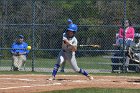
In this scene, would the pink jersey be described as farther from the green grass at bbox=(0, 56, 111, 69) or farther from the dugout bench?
the green grass at bbox=(0, 56, 111, 69)

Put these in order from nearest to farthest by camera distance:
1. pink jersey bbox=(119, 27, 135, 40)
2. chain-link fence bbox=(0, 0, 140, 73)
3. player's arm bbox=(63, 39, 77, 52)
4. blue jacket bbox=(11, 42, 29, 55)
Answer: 1. player's arm bbox=(63, 39, 77, 52)
2. pink jersey bbox=(119, 27, 135, 40)
3. blue jacket bbox=(11, 42, 29, 55)
4. chain-link fence bbox=(0, 0, 140, 73)

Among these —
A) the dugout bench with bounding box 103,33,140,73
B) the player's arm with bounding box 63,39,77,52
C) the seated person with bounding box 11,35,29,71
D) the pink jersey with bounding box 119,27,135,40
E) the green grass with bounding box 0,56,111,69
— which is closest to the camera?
the player's arm with bounding box 63,39,77,52

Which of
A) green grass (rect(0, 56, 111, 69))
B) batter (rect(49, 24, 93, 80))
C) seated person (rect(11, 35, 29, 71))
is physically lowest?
green grass (rect(0, 56, 111, 69))

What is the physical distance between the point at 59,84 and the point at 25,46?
699cm

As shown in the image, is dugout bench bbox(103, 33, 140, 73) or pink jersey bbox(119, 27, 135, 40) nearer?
dugout bench bbox(103, 33, 140, 73)

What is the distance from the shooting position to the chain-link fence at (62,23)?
20.6m

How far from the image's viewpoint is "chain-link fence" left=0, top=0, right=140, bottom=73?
2056 cm

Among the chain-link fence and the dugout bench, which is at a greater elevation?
the chain-link fence

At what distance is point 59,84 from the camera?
41.5 feet

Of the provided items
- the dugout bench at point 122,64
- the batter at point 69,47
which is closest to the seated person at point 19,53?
the dugout bench at point 122,64

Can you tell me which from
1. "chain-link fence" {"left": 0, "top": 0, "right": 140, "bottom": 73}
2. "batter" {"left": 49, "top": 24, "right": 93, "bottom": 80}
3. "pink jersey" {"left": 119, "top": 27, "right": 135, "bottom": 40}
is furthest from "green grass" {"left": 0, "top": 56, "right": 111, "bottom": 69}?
"batter" {"left": 49, "top": 24, "right": 93, "bottom": 80}


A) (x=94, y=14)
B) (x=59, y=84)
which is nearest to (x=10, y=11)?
(x=94, y=14)

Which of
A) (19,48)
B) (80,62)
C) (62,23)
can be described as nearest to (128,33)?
(62,23)

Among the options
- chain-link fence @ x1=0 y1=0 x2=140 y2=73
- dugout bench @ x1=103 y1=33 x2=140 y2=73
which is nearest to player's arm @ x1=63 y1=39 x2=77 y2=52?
dugout bench @ x1=103 y1=33 x2=140 y2=73
